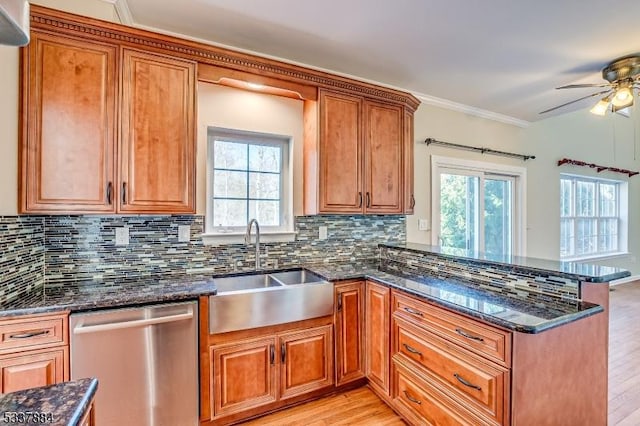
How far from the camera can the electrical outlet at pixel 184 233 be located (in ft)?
7.43

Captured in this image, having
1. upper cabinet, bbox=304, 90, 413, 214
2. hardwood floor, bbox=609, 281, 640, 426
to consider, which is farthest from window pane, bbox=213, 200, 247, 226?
hardwood floor, bbox=609, 281, 640, 426

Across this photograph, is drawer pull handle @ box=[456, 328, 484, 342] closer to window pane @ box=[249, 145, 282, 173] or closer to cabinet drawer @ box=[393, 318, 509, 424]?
cabinet drawer @ box=[393, 318, 509, 424]

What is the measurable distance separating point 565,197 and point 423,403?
16.0ft

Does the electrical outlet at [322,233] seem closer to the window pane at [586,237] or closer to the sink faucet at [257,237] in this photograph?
the sink faucet at [257,237]

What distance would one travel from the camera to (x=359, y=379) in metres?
2.32

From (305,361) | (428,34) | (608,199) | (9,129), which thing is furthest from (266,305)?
(608,199)

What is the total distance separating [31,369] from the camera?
1459mm

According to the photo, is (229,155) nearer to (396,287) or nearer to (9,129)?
(9,129)

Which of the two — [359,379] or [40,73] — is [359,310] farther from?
[40,73]

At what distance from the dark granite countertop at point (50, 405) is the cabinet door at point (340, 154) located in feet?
6.07

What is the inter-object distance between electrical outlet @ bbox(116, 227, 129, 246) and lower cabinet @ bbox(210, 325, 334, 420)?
37.9 inches

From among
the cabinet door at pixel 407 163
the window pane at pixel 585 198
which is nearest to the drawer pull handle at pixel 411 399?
the cabinet door at pixel 407 163

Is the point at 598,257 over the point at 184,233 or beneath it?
beneath

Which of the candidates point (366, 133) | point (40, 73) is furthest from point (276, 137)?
point (40, 73)
